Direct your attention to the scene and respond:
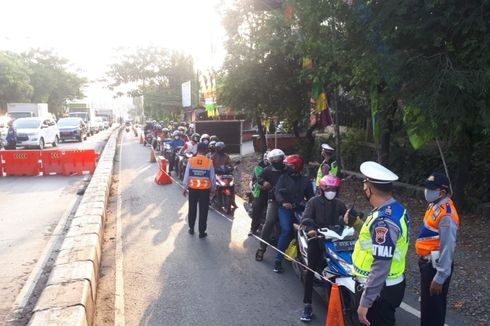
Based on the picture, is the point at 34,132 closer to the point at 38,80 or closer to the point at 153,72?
the point at 153,72

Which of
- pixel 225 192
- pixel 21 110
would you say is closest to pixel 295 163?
pixel 225 192

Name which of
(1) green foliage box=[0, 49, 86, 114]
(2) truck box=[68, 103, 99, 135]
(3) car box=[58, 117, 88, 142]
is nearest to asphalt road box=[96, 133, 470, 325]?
(3) car box=[58, 117, 88, 142]

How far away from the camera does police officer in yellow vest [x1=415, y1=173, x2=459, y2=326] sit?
3.91 metres

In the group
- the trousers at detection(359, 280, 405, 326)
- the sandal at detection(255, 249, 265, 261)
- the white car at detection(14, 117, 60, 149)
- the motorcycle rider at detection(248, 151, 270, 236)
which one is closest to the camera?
the trousers at detection(359, 280, 405, 326)

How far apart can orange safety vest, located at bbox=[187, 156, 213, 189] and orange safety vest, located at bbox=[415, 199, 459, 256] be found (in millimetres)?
4841

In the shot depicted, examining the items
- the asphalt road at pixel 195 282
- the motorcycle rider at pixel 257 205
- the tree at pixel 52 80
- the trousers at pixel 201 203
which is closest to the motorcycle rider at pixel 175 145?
the asphalt road at pixel 195 282

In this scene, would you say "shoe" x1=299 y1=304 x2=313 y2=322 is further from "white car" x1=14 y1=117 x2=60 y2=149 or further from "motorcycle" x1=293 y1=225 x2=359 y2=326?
"white car" x1=14 y1=117 x2=60 y2=149

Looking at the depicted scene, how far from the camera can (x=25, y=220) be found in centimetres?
961

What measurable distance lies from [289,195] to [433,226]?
8.48 ft

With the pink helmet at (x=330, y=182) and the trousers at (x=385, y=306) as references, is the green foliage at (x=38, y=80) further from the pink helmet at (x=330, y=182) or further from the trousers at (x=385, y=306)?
the trousers at (x=385, y=306)

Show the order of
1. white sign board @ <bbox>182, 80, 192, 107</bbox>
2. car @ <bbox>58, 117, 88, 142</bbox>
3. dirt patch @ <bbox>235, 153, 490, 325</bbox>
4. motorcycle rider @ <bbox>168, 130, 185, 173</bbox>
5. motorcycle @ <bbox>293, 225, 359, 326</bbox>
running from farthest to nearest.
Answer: white sign board @ <bbox>182, 80, 192, 107</bbox>
car @ <bbox>58, 117, 88, 142</bbox>
motorcycle rider @ <bbox>168, 130, 185, 173</bbox>
dirt patch @ <bbox>235, 153, 490, 325</bbox>
motorcycle @ <bbox>293, 225, 359, 326</bbox>

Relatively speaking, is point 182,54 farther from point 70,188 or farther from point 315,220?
point 315,220

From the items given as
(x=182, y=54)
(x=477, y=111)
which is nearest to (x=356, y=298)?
(x=477, y=111)

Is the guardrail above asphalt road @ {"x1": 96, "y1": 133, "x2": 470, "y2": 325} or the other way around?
above
